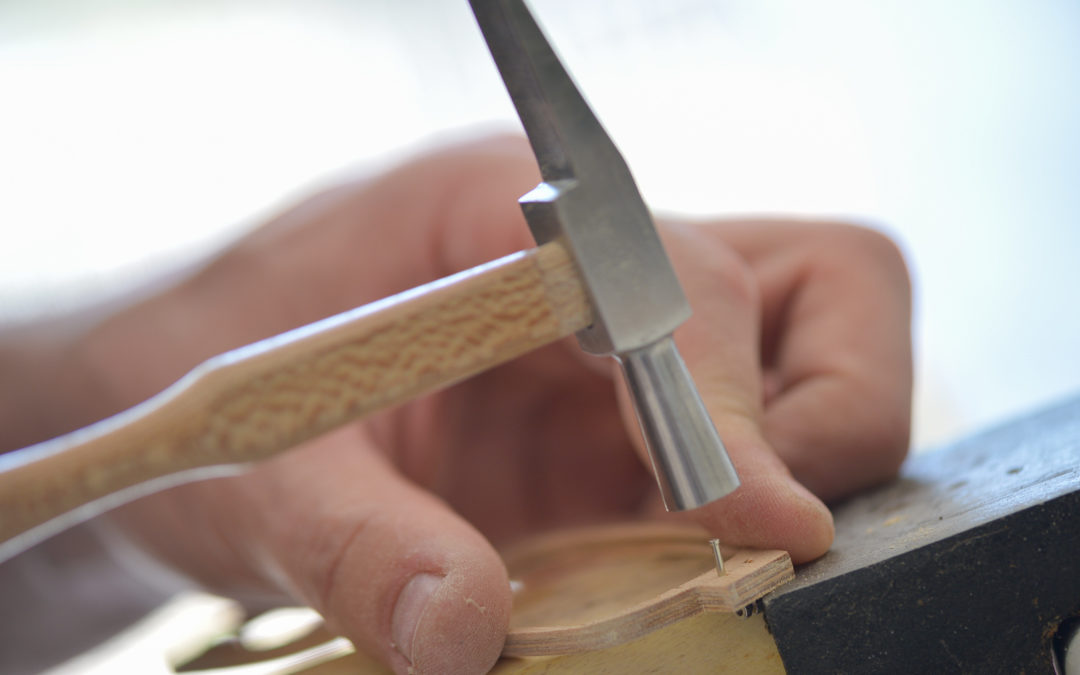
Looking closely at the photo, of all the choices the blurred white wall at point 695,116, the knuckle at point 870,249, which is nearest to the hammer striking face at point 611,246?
the knuckle at point 870,249

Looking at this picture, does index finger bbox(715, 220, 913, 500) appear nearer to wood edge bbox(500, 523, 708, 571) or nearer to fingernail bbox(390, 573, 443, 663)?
wood edge bbox(500, 523, 708, 571)

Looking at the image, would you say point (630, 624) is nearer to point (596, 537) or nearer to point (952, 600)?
point (952, 600)

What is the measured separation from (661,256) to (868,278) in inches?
18.9

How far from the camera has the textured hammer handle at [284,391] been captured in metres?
0.41

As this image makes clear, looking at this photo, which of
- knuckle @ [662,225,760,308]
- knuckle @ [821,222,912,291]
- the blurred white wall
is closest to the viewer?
knuckle @ [662,225,760,308]

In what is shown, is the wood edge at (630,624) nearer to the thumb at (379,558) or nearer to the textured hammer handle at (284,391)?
the thumb at (379,558)

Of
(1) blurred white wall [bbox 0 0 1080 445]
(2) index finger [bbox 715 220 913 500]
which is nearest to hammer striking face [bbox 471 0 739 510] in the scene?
(2) index finger [bbox 715 220 913 500]

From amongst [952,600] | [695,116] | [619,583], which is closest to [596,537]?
[619,583]

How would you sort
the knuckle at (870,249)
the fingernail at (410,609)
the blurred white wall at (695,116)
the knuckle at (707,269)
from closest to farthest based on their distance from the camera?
the fingernail at (410,609) → the knuckle at (707,269) → the knuckle at (870,249) → the blurred white wall at (695,116)

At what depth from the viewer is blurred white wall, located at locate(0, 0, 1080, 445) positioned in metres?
2.24

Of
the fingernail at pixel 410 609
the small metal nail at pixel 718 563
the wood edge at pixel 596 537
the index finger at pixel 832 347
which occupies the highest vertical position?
the fingernail at pixel 410 609

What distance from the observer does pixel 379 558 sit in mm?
576

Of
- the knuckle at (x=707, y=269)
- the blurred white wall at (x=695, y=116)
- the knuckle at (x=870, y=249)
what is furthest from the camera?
the blurred white wall at (x=695, y=116)

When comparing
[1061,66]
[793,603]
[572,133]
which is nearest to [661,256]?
[572,133]
